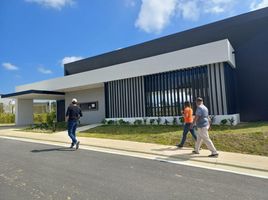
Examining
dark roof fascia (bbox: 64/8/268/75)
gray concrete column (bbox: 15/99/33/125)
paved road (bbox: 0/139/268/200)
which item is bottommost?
paved road (bbox: 0/139/268/200)

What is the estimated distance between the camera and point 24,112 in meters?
25.9

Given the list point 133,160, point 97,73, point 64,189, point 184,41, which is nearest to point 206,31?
point 184,41

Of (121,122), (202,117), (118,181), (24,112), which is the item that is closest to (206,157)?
(202,117)

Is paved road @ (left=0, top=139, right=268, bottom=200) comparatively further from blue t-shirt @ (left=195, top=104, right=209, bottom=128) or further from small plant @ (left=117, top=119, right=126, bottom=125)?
small plant @ (left=117, top=119, right=126, bottom=125)

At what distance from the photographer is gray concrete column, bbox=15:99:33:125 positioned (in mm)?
25266

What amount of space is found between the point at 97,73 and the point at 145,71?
4759mm

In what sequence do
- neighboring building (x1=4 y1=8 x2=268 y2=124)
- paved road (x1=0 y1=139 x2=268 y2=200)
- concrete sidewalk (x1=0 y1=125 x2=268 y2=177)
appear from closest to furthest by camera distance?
paved road (x1=0 y1=139 x2=268 y2=200) → concrete sidewalk (x1=0 y1=125 x2=268 y2=177) → neighboring building (x1=4 y1=8 x2=268 y2=124)

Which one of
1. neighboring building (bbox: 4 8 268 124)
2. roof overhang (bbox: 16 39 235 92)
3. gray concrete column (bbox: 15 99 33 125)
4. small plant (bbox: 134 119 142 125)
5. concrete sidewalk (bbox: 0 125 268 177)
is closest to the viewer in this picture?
concrete sidewalk (bbox: 0 125 268 177)

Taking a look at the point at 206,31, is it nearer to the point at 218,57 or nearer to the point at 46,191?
the point at 218,57

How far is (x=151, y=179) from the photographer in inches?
206

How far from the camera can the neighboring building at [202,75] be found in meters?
Result: 13.5

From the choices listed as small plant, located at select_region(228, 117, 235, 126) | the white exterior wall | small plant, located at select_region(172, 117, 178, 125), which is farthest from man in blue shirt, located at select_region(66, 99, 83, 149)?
the white exterior wall

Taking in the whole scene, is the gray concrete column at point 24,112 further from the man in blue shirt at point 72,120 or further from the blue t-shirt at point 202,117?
the blue t-shirt at point 202,117

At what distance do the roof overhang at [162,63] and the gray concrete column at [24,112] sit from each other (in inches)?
250
